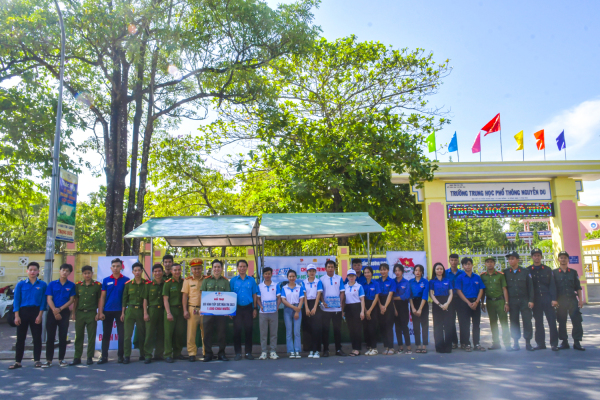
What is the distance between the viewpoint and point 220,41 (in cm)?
1316

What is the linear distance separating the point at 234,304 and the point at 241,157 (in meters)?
9.42

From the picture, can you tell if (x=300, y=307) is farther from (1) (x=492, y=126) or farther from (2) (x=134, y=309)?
(1) (x=492, y=126)

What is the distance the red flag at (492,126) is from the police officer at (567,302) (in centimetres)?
908

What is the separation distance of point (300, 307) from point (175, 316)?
2211mm

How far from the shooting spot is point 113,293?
777cm

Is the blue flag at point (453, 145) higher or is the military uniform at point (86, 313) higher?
the blue flag at point (453, 145)

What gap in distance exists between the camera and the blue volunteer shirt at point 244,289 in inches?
308

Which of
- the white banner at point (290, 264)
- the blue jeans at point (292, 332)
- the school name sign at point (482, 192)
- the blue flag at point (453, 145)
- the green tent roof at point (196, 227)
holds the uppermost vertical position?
the blue flag at point (453, 145)

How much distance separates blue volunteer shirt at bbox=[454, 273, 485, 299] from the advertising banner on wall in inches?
330

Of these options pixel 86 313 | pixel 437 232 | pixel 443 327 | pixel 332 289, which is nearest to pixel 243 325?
pixel 332 289

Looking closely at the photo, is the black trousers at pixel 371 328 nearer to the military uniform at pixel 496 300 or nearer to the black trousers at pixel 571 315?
the military uniform at pixel 496 300

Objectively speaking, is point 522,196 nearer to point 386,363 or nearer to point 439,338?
point 439,338

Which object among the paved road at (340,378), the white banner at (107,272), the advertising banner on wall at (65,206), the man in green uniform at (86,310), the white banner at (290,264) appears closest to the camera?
the paved road at (340,378)

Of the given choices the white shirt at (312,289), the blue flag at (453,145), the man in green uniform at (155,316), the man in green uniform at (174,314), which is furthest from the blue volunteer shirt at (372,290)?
the blue flag at (453,145)
